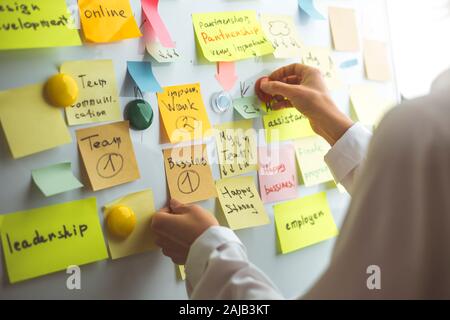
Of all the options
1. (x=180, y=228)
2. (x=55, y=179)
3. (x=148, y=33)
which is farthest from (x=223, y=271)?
(x=148, y=33)

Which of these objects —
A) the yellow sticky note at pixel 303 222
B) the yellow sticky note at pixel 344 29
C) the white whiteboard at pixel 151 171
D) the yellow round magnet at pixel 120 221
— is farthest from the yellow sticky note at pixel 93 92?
the yellow sticky note at pixel 344 29

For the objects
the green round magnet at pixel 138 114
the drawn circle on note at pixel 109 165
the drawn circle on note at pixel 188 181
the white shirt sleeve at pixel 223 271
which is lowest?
the white shirt sleeve at pixel 223 271

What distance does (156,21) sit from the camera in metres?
0.70

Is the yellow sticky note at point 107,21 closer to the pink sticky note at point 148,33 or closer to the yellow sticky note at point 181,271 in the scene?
the pink sticky note at point 148,33

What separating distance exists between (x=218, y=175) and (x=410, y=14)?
2.50 feet

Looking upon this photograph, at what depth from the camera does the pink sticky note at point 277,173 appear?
84 cm

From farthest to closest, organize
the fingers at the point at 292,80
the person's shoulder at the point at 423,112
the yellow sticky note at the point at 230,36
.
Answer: the fingers at the point at 292,80 → the yellow sticky note at the point at 230,36 → the person's shoulder at the point at 423,112

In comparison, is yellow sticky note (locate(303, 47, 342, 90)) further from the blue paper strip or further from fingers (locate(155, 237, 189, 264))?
fingers (locate(155, 237, 189, 264))

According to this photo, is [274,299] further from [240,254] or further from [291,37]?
[291,37]

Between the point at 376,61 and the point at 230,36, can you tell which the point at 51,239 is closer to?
the point at 230,36

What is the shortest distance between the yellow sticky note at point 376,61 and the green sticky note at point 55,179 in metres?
0.65

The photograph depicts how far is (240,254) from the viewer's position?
0.60 metres

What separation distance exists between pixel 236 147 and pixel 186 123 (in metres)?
0.10

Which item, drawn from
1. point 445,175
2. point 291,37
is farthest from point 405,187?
point 291,37
